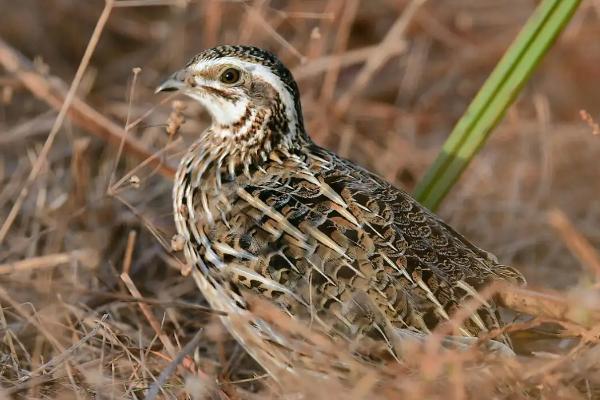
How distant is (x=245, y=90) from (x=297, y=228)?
2.21 feet

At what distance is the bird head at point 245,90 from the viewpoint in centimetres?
398

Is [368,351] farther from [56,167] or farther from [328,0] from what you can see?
[328,0]

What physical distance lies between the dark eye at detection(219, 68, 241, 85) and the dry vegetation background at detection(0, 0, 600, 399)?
0.33 meters

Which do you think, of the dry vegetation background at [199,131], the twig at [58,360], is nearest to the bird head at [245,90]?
the dry vegetation background at [199,131]

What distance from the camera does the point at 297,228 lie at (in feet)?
11.8

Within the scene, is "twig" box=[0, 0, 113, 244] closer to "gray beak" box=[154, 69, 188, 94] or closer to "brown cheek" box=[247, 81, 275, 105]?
"gray beak" box=[154, 69, 188, 94]

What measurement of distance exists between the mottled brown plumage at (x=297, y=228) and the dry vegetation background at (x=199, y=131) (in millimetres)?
209

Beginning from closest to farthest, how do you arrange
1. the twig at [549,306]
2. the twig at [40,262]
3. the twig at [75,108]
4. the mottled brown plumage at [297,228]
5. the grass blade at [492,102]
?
1. the twig at [549,306]
2. the mottled brown plumage at [297,228]
3. the twig at [40,262]
4. the grass blade at [492,102]
5. the twig at [75,108]

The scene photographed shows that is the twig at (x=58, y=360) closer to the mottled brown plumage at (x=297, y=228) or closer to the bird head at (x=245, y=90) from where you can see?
the mottled brown plumage at (x=297, y=228)

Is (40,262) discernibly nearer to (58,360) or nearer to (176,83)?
(58,360)

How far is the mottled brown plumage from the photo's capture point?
3.48m

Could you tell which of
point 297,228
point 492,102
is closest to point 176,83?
point 297,228

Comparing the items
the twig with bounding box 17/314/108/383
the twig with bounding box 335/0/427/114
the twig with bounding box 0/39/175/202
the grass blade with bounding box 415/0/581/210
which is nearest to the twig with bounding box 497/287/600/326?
the grass blade with bounding box 415/0/581/210

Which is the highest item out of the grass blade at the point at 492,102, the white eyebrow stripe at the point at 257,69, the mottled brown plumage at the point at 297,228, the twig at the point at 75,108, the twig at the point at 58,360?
the grass blade at the point at 492,102
